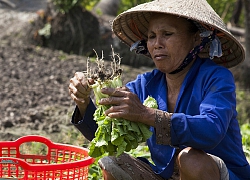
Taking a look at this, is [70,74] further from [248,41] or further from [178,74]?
[178,74]

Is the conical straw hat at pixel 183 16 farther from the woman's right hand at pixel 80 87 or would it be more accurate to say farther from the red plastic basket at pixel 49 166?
the red plastic basket at pixel 49 166

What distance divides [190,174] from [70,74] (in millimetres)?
5225

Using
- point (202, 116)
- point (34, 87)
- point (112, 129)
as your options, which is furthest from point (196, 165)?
point (34, 87)

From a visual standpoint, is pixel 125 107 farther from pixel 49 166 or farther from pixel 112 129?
pixel 49 166

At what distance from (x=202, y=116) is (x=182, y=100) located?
0.44 meters

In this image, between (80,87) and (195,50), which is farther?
(195,50)

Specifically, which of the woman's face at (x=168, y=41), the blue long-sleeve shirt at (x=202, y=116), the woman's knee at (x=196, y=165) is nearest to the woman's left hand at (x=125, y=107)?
the blue long-sleeve shirt at (x=202, y=116)

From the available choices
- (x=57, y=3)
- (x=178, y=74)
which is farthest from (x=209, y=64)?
(x=57, y=3)

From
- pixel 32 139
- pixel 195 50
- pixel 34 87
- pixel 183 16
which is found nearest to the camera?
pixel 183 16

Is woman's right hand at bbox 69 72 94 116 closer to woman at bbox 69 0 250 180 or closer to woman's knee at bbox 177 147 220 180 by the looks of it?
woman at bbox 69 0 250 180

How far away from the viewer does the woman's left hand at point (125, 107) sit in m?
2.86

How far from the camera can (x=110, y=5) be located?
39.3 feet

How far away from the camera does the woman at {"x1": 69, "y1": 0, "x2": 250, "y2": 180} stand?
2.91 metres

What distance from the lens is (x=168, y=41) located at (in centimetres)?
332
